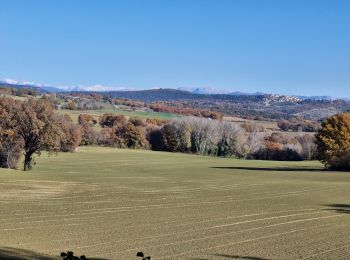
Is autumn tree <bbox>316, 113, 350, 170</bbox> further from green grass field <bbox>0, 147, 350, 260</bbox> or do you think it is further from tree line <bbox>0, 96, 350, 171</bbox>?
green grass field <bbox>0, 147, 350, 260</bbox>

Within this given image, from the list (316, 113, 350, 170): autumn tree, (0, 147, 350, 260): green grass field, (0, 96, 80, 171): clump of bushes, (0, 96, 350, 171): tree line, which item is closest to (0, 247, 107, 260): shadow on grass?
(0, 147, 350, 260): green grass field

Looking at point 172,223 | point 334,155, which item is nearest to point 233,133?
point 334,155

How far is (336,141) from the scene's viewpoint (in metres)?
95.0

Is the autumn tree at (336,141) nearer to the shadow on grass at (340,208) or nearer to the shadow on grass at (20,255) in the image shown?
the shadow on grass at (340,208)

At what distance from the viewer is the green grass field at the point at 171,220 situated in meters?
25.5

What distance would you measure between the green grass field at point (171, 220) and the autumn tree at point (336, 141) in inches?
1302

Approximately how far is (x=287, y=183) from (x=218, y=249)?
45179 mm

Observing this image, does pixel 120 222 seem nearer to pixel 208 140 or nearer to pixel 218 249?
pixel 218 249

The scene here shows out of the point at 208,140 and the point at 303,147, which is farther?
the point at 208,140

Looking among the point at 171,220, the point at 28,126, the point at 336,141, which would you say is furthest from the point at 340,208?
the point at 336,141

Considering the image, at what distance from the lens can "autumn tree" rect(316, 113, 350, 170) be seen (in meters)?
94.6

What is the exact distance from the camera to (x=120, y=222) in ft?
111

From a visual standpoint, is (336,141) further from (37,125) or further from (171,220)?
(171,220)

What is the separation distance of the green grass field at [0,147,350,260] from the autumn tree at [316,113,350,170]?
1302 inches
